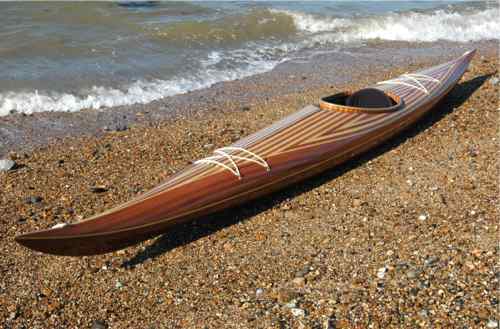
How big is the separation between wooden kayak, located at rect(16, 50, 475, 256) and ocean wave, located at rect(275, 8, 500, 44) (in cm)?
693

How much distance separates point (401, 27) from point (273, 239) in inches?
414

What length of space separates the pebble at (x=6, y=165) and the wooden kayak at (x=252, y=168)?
2.17m

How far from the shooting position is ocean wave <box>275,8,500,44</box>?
Result: 12.6m

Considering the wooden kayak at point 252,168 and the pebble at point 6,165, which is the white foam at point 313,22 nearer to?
the wooden kayak at point 252,168

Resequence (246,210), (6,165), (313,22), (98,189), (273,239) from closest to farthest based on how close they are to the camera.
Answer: (273,239) < (246,210) < (98,189) < (6,165) < (313,22)

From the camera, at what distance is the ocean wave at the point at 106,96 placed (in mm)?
7363

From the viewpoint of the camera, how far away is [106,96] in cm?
781

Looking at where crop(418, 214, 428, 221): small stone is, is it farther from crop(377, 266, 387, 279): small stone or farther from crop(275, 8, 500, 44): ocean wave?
crop(275, 8, 500, 44): ocean wave

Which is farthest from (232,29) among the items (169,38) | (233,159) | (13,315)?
(13,315)

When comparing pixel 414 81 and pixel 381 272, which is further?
pixel 414 81

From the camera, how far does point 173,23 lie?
12.3m

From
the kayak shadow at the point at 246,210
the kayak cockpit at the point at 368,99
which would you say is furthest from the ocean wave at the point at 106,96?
the kayak shadow at the point at 246,210

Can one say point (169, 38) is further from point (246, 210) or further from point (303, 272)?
point (303, 272)

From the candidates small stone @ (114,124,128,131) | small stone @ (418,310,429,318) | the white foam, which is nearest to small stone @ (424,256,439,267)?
small stone @ (418,310,429,318)
